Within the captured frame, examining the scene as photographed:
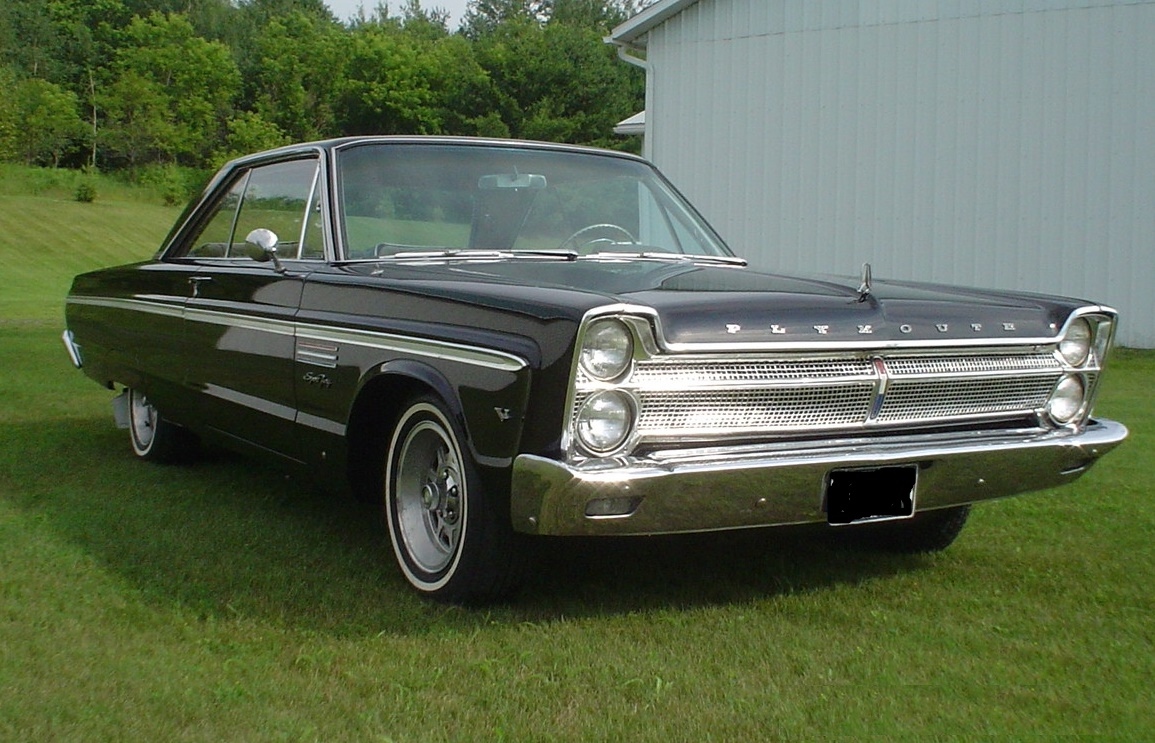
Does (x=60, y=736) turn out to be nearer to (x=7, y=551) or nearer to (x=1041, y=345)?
(x=7, y=551)

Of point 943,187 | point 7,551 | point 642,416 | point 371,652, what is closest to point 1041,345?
point 642,416

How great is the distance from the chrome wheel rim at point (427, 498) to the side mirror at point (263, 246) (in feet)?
3.72

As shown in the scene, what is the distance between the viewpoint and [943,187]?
579 inches

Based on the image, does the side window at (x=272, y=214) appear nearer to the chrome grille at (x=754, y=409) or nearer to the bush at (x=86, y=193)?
the chrome grille at (x=754, y=409)

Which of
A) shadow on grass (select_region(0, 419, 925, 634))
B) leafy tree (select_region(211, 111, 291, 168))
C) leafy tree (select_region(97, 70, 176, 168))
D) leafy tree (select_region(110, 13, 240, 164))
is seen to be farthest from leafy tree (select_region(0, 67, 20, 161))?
shadow on grass (select_region(0, 419, 925, 634))

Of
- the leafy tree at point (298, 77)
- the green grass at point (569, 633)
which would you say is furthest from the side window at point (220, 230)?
the leafy tree at point (298, 77)

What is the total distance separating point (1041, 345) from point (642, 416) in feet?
4.99

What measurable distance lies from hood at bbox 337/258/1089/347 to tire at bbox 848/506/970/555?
847 millimetres

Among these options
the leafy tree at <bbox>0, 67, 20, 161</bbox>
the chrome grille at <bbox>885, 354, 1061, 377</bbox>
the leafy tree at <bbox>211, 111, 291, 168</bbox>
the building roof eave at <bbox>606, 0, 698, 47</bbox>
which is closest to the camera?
the chrome grille at <bbox>885, 354, 1061, 377</bbox>

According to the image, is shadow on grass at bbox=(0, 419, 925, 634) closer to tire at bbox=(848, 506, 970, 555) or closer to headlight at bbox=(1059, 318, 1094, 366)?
tire at bbox=(848, 506, 970, 555)

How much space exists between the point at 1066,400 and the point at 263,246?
116 inches

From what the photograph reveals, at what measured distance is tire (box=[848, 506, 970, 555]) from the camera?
4754 millimetres

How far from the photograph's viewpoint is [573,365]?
3408 millimetres

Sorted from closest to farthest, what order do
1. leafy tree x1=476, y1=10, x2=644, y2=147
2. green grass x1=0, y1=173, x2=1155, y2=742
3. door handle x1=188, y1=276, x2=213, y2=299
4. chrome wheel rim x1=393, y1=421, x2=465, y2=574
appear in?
green grass x1=0, y1=173, x2=1155, y2=742 → chrome wheel rim x1=393, y1=421, x2=465, y2=574 → door handle x1=188, y1=276, x2=213, y2=299 → leafy tree x1=476, y1=10, x2=644, y2=147
